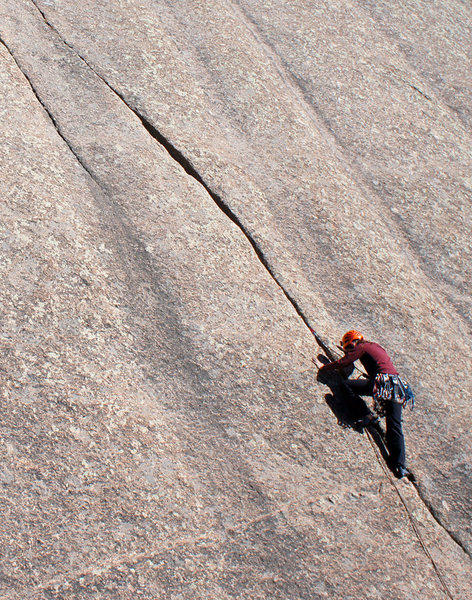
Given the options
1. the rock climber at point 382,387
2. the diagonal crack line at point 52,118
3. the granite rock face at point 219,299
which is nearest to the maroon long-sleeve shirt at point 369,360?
the rock climber at point 382,387

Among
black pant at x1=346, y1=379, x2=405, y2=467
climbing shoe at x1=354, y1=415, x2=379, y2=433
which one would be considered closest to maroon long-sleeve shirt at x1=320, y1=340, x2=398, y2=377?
black pant at x1=346, y1=379, x2=405, y2=467

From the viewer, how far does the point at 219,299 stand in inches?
323

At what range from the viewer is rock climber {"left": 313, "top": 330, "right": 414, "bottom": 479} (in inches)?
295

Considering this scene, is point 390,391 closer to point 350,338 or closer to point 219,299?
point 350,338

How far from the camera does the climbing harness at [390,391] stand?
753cm

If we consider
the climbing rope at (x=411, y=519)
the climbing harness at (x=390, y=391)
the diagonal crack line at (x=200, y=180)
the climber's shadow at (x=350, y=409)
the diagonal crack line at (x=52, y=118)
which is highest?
the climbing harness at (x=390, y=391)

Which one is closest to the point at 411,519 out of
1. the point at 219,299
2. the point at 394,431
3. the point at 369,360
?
the point at 394,431

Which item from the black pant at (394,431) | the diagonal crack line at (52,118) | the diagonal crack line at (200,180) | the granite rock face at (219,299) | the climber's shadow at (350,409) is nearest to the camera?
the granite rock face at (219,299)

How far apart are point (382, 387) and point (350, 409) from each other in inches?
20.9

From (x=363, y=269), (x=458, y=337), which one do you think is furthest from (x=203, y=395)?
(x=458, y=337)

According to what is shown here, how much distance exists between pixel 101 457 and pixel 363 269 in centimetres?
501

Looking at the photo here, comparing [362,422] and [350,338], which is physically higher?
[350,338]

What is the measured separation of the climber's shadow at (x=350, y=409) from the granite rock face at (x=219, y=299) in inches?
5.1

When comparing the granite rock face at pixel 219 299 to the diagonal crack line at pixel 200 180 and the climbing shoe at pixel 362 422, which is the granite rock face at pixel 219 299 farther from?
the climbing shoe at pixel 362 422
